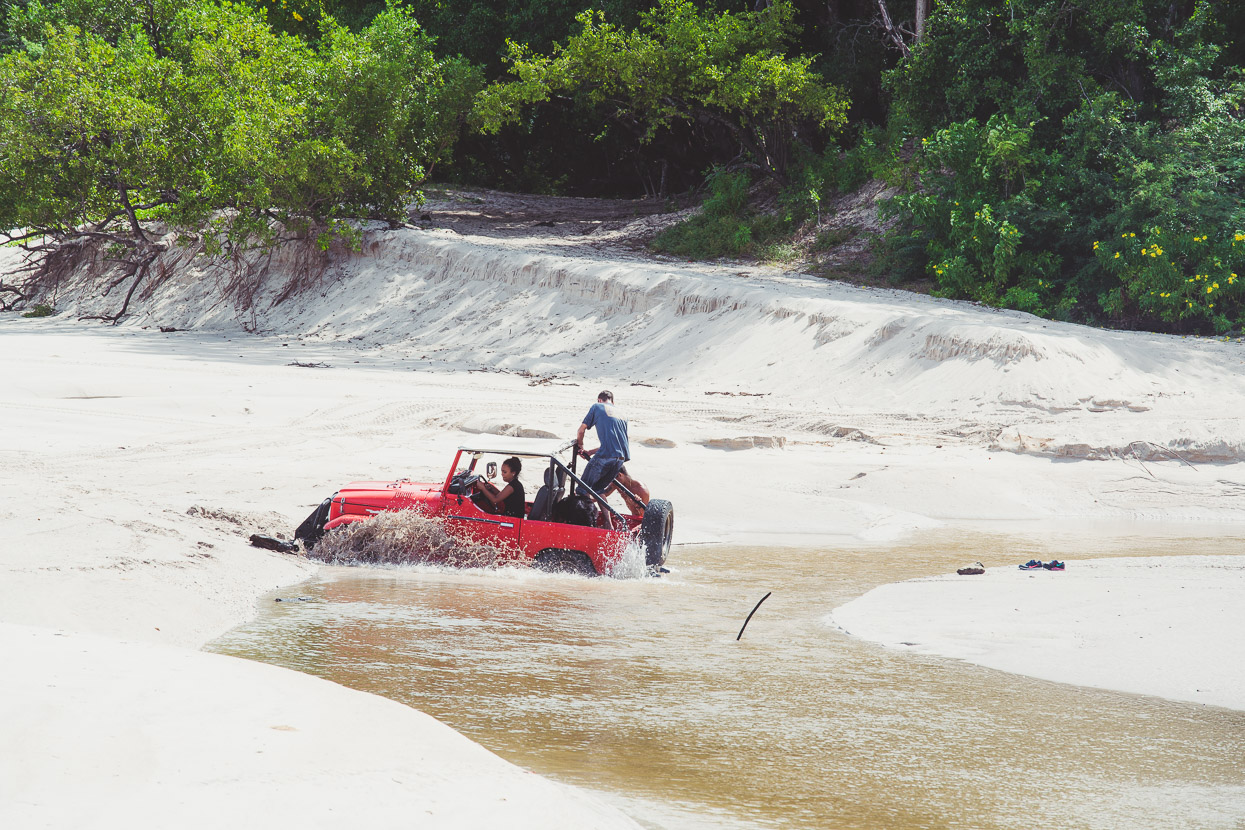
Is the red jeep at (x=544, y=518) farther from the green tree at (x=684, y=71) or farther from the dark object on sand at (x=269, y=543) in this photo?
the green tree at (x=684, y=71)

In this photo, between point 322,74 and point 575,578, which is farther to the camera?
point 322,74

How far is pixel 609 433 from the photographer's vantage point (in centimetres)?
965

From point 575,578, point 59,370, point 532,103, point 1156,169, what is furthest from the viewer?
point 532,103

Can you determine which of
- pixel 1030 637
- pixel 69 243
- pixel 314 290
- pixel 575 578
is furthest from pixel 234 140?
pixel 1030 637

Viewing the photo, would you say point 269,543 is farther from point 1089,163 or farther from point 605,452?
point 1089,163

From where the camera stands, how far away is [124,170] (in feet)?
81.7

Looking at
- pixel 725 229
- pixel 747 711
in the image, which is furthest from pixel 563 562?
pixel 725 229

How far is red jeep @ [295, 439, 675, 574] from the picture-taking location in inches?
363

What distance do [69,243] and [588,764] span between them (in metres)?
31.2

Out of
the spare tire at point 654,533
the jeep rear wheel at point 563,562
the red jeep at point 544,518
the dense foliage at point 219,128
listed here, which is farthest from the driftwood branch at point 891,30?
the jeep rear wheel at point 563,562

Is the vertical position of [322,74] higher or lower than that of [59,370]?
higher

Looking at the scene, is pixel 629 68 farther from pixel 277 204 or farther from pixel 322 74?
pixel 277 204

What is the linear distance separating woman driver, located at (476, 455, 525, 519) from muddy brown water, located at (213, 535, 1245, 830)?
28.0 inches

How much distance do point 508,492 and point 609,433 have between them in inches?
41.9
